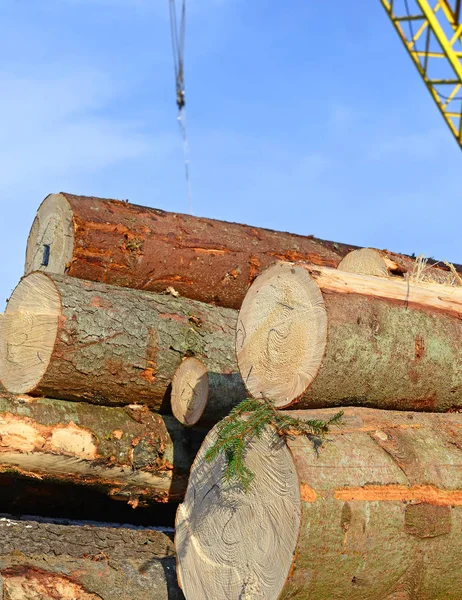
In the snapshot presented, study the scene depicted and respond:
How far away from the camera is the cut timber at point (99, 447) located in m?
4.98

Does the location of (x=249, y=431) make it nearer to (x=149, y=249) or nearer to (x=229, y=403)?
(x=229, y=403)

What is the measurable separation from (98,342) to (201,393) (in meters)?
0.75

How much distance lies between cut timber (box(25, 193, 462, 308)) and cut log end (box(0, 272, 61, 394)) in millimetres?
535

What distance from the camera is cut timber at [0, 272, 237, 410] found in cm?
513

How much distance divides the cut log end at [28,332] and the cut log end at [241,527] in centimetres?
149

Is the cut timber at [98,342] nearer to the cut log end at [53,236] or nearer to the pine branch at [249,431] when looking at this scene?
the cut log end at [53,236]

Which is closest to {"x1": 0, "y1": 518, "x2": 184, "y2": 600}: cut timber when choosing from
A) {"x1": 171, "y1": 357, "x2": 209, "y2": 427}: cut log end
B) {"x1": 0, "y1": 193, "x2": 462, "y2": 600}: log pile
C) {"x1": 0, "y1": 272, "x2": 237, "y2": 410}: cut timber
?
{"x1": 0, "y1": 193, "x2": 462, "y2": 600}: log pile

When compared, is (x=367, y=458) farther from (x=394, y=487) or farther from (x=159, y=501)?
(x=159, y=501)

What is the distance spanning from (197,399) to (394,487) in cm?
177

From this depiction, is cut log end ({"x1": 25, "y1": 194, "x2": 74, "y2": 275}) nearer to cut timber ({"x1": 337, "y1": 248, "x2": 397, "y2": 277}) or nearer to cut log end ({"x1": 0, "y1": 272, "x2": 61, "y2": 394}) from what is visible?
cut log end ({"x1": 0, "y1": 272, "x2": 61, "y2": 394})

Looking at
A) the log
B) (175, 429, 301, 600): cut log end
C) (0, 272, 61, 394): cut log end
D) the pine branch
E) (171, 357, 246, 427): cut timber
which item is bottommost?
(175, 429, 301, 600): cut log end

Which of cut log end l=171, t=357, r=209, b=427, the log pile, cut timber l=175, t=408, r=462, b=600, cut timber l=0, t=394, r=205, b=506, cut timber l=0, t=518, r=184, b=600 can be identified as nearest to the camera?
cut timber l=175, t=408, r=462, b=600

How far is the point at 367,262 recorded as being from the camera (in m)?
6.14

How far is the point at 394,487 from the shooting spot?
369 cm
